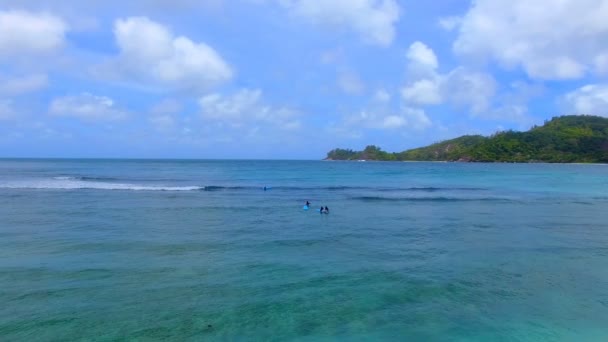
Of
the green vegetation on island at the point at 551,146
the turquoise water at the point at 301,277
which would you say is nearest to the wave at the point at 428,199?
the turquoise water at the point at 301,277

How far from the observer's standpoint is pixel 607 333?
10.2 m

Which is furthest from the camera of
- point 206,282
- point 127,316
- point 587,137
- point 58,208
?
point 587,137

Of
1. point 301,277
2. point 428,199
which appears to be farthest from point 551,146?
point 301,277

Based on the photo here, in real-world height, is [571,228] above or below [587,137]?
below

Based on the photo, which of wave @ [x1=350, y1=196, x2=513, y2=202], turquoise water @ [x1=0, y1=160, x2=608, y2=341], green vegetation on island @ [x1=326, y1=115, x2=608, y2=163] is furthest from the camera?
green vegetation on island @ [x1=326, y1=115, x2=608, y2=163]

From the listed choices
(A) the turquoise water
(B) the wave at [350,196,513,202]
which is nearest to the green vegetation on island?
(B) the wave at [350,196,513,202]

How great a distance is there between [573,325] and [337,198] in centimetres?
3213

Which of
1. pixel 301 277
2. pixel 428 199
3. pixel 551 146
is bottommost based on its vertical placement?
pixel 301 277

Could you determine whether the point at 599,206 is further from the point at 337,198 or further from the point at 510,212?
the point at 337,198

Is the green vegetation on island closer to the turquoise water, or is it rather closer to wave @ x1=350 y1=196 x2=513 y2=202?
wave @ x1=350 y1=196 x2=513 y2=202

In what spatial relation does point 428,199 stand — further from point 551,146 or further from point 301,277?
point 551,146

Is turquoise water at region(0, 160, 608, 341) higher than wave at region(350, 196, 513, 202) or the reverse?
the reverse

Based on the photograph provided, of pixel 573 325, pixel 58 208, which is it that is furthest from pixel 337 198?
pixel 573 325

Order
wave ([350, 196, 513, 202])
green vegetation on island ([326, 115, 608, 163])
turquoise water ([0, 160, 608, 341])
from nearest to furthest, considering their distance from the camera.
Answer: turquoise water ([0, 160, 608, 341]), wave ([350, 196, 513, 202]), green vegetation on island ([326, 115, 608, 163])
